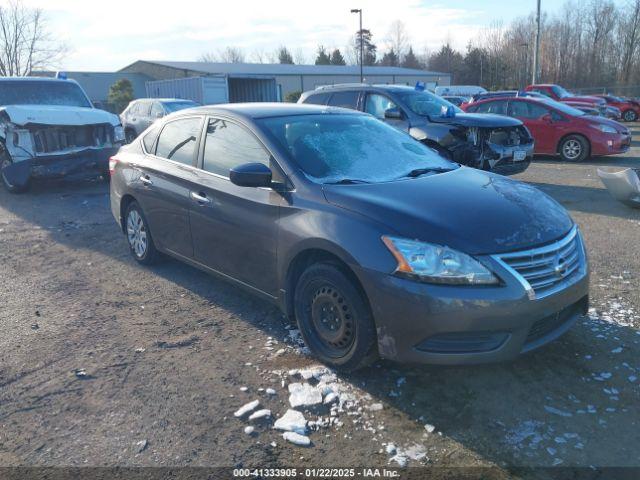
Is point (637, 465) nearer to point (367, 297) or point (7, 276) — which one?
point (367, 297)

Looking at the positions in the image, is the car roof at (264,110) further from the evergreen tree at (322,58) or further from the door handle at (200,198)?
the evergreen tree at (322,58)

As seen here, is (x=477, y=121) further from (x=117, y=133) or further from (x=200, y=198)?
(x=117, y=133)

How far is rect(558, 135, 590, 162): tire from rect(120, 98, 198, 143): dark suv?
11.1m

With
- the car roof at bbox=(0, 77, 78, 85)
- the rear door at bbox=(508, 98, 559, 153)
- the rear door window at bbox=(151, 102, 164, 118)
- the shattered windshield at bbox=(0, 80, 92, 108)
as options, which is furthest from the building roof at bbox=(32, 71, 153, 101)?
the rear door at bbox=(508, 98, 559, 153)

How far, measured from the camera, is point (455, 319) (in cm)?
297

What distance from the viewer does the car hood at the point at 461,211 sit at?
3113 mm

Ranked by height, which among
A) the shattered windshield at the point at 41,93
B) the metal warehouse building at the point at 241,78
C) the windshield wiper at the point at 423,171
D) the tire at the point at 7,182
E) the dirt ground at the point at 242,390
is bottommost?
the dirt ground at the point at 242,390

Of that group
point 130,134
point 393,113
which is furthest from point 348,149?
point 130,134

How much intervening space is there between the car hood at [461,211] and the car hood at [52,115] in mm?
8371

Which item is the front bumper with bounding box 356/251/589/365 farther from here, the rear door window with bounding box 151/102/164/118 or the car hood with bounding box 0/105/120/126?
the rear door window with bounding box 151/102/164/118

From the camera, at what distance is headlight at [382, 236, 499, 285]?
300cm

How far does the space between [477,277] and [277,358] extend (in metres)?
1.56

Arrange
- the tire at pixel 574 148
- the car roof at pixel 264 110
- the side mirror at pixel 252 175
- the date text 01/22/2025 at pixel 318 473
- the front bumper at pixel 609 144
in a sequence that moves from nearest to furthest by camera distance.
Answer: the date text 01/22/2025 at pixel 318 473, the side mirror at pixel 252 175, the car roof at pixel 264 110, the front bumper at pixel 609 144, the tire at pixel 574 148

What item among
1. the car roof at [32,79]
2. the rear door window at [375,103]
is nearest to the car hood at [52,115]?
the car roof at [32,79]
